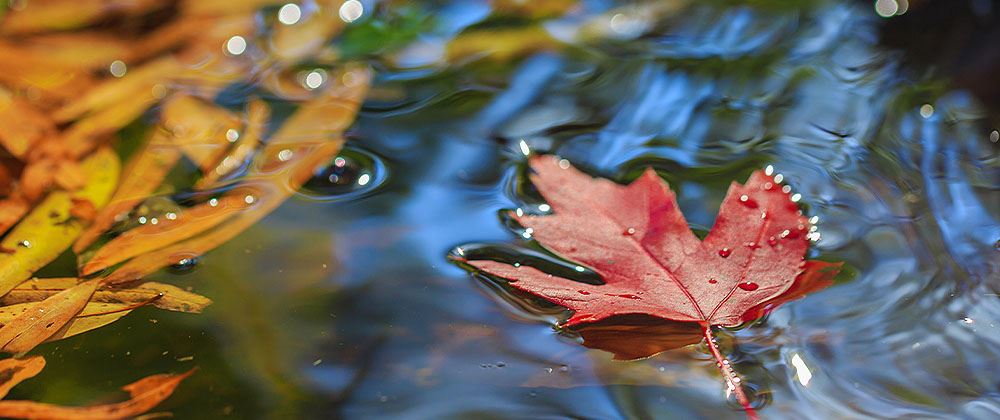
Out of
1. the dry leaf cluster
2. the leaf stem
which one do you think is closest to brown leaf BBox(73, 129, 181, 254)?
the dry leaf cluster

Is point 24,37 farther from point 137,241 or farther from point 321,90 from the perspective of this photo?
point 137,241

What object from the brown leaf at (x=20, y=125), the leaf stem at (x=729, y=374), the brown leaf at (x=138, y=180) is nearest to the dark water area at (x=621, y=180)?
the leaf stem at (x=729, y=374)

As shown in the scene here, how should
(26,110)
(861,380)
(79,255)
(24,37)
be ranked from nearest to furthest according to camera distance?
(861,380), (79,255), (26,110), (24,37)

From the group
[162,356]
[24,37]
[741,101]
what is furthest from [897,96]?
[24,37]

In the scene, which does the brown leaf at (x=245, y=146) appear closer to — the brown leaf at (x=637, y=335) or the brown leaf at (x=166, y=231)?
the brown leaf at (x=166, y=231)

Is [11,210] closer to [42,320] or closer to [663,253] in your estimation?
[42,320]

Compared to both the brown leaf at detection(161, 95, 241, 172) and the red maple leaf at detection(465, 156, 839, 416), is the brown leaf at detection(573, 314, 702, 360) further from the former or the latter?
the brown leaf at detection(161, 95, 241, 172)
